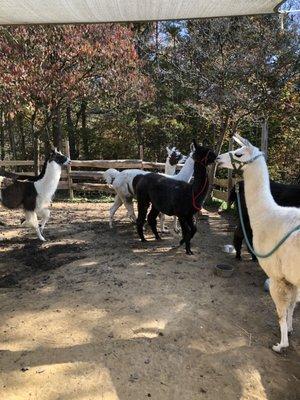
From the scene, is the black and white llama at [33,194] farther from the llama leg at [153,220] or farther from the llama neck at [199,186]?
the llama neck at [199,186]

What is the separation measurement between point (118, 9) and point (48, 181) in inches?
157

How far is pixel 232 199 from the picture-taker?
5859 mm

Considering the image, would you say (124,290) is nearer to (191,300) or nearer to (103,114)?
(191,300)

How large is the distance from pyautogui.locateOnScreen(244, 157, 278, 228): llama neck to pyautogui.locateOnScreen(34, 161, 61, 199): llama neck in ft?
14.8

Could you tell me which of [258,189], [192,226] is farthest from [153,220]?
[258,189]

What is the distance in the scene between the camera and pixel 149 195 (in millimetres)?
6473

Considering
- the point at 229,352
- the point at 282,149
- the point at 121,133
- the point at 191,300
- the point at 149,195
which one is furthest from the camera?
the point at 121,133

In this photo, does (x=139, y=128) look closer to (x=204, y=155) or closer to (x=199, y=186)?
(x=204, y=155)

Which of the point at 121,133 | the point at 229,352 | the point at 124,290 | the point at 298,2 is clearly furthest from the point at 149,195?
the point at 121,133

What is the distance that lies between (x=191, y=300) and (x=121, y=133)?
12.3 metres

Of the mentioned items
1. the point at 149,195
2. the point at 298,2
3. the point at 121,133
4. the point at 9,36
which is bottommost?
the point at 149,195

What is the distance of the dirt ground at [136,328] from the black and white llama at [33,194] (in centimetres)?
84

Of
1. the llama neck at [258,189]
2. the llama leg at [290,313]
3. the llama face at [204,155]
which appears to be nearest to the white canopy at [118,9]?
the llama neck at [258,189]

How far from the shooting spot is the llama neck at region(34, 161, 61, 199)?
6961 mm
